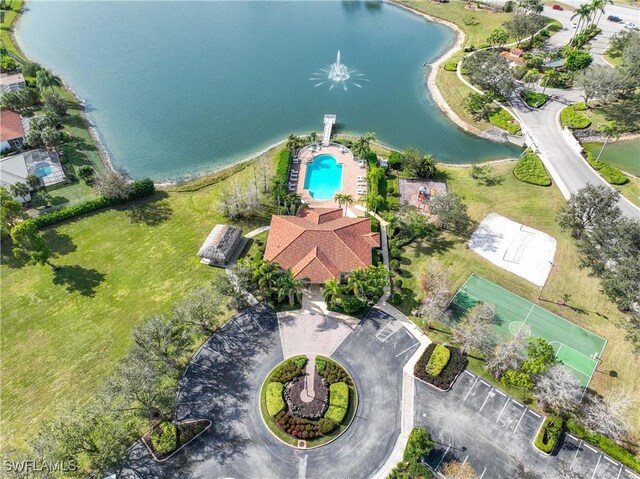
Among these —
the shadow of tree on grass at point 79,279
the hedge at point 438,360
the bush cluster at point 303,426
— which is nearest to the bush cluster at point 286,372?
the bush cluster at point 303,426

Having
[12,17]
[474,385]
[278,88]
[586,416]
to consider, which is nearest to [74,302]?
[474,385]

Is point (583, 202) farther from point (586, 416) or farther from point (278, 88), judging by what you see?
point (278, 88)

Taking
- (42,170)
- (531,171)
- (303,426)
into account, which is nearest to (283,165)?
(42,170)

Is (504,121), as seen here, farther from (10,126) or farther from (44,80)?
(44,80)

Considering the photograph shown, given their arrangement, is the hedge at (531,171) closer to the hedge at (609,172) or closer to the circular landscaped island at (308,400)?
the hedge at (609,172)

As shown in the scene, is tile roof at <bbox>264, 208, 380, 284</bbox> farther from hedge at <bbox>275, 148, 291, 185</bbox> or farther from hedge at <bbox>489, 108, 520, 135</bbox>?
hedge at <bbox>489, 108, 520, 135</bbox>
